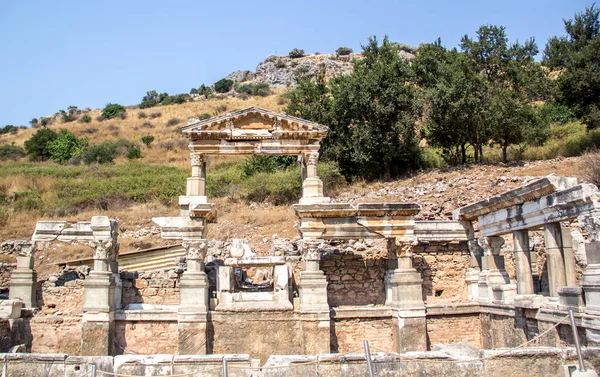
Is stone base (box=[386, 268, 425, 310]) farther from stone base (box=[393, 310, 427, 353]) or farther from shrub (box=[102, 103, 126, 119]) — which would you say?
shrub (box=[102, 103, 126, 119])

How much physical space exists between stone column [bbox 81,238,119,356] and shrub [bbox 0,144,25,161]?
34.9m

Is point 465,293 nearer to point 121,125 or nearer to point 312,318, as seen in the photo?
point 312,318

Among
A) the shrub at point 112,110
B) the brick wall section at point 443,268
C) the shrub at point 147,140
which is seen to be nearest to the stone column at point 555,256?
the brick wall section at point 443,268

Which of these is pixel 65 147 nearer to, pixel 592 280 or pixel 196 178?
pixel 196 178

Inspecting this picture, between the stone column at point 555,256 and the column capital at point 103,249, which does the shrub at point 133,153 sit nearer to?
the column capital at point 103,249

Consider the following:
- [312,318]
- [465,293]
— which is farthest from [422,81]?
[312,318]

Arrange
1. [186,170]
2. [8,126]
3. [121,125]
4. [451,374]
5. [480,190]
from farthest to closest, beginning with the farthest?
1. [8,126]
2. [121,125]
3. [186,170]
4. [480,190]
5. [451,374]

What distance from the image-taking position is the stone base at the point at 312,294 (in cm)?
1414

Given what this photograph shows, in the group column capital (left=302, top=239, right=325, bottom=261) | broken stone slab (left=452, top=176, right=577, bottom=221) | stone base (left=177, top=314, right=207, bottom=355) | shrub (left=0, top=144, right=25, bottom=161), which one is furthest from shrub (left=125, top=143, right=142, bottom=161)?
broken stone slab (left=452, top=176, right=577, bottom=221)

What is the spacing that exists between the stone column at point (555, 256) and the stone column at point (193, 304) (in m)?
8.48

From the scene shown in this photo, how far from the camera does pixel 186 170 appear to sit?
116 ft

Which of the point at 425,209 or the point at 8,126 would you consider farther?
the point at 8,126

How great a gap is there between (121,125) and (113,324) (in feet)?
152

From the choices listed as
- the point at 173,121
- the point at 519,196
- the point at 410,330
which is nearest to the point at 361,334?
the point at 410,330
